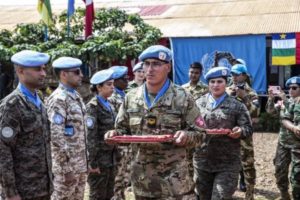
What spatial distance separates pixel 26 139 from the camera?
4.03 meters

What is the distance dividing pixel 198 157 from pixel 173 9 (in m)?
12.6

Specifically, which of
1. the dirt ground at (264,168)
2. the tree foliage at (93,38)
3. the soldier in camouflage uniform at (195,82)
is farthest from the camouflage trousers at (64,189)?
the tree foliage at (93,38)

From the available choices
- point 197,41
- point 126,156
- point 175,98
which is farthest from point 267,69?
point 175,98

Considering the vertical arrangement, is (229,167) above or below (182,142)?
below

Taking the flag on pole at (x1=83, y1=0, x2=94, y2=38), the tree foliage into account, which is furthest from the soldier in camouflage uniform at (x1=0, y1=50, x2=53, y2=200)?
the flag on pole at (x1=83, y1=0, x2=94, y2=38)

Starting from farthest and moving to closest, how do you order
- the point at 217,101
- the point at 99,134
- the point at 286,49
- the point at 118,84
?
the point at 286,49
the point at 118,84
the point at 99,134
the point at 217,101

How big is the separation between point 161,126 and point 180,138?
34 cm

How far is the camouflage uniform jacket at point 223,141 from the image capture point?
532 centimetres

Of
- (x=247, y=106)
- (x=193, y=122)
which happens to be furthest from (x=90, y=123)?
(x=247, y=106)

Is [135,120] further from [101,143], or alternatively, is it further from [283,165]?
[283,165]

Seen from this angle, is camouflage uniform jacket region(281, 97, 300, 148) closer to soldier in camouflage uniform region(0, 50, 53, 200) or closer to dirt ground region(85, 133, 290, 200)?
dirt ground region(85, 133, 290, 200)

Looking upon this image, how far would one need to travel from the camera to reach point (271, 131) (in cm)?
1398

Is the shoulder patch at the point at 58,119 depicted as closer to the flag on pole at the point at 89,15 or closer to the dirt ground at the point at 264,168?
the dirt ground at the point at 264,168

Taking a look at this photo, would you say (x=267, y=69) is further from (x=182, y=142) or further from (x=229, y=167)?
(x=182, y=142)
